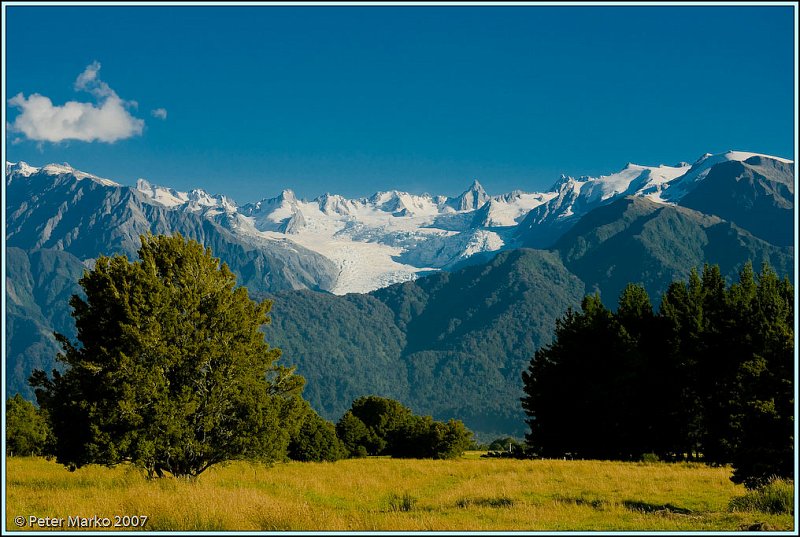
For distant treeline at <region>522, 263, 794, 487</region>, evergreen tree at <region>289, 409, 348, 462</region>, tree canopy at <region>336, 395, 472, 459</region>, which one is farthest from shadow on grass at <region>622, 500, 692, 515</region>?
tree canopy at <region>336, 395, 472, 459</region>

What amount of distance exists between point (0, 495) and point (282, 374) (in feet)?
51.0

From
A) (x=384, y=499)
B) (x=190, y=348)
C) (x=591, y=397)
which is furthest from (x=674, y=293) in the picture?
(x=190, y=348)

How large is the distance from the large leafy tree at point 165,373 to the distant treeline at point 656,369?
953 inches

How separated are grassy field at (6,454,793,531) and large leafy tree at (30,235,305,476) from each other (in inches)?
70.7

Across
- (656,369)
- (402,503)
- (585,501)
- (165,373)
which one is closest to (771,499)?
(585,501)

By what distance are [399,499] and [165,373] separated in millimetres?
11517

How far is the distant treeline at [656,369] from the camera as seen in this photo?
146ft

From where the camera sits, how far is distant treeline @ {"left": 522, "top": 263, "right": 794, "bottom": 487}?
146 ft

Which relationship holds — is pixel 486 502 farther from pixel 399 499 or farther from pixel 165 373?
pixel 165 373

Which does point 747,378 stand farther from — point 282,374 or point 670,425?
point 670,425

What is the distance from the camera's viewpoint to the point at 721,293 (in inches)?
2258

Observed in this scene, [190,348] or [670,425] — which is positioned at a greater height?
[190,348]

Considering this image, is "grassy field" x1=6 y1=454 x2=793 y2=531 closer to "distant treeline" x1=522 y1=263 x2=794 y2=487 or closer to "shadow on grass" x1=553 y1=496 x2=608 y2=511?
"shadow on grass" x1=553 y1=496 x2=608 y2=511

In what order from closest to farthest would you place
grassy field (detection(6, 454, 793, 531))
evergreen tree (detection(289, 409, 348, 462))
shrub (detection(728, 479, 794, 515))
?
grassy field (detection(6, 454, 793, 531))
shrub (detection(728, 479, 794, 515))
evergreen tree (detection(289, 409, 348, 462))
